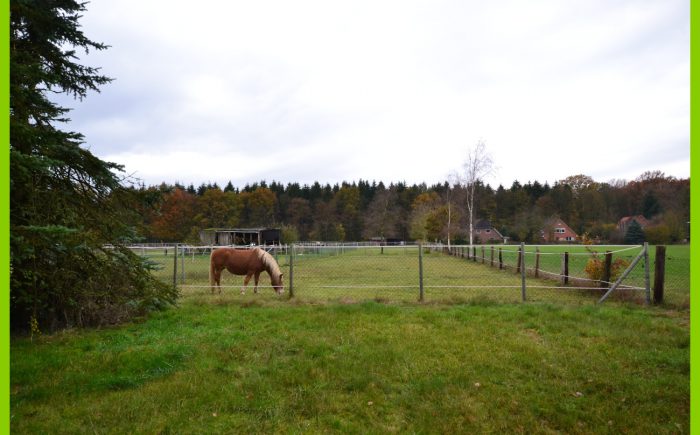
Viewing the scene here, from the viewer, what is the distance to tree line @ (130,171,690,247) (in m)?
53.8

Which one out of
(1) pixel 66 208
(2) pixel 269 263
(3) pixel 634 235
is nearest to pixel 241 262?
(2) pixel 269 263

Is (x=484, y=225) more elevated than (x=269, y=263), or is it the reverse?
(x=484, y=225)

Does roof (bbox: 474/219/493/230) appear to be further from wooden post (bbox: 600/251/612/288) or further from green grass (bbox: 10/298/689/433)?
green grass (bbox: 10/298/689/433)

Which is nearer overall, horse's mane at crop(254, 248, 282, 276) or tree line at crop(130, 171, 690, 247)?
horse's mane at crop(254, 248, 282, 276)

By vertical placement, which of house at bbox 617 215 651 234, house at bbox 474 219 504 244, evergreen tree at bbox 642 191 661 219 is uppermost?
evergreen tree at bbox 642 191 661 219

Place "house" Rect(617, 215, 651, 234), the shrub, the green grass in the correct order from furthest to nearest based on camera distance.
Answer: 1. "house" Rect(617, 215, 651, 234)
2. the shrub
3. the green grass

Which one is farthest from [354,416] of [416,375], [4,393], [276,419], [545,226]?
[545,226]

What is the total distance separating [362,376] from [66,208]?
5.00 metres

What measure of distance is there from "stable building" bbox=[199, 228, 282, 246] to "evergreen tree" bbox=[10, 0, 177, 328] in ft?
107

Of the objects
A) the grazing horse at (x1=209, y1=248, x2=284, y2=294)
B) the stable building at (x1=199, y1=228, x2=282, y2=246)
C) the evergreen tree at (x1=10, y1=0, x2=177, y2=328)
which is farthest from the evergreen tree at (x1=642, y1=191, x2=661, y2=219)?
the evergreen tree at (x1=10, y1=0, x2=177, y2=328)

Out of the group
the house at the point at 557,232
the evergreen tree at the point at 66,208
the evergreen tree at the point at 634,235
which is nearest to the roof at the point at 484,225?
the house at the point at 557,232

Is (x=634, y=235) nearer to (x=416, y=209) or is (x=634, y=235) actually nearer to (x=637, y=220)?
(x=637, y=220)

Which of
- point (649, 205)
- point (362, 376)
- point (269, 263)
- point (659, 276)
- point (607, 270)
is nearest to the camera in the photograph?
point (362, 376)

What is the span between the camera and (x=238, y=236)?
4203 centimetres
